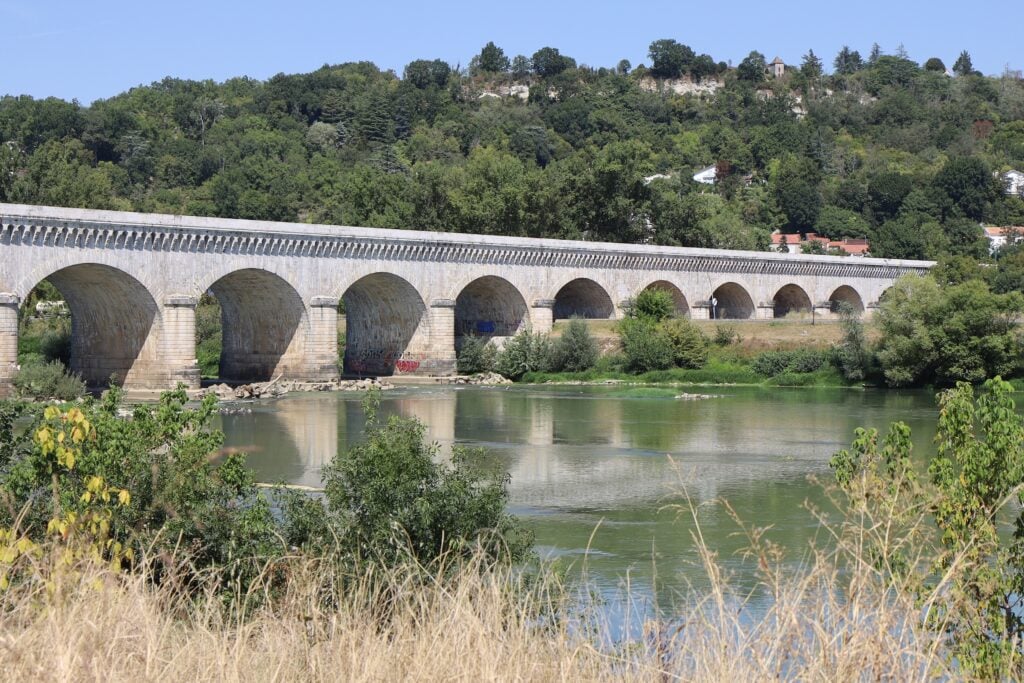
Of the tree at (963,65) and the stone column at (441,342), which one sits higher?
the tree at (963,65)

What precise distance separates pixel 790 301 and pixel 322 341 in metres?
28.9

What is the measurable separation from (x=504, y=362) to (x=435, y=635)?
40.2 m

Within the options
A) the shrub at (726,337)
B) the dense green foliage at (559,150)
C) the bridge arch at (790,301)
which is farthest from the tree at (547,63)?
the shrub at (726,337)

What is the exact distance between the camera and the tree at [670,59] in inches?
5428

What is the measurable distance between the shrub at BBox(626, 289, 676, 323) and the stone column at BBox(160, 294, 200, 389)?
58.5 feet

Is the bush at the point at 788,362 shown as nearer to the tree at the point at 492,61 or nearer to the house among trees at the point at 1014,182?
the house among trees at the point at 1014,182

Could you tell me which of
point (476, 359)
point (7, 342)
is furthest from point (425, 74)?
point (7, 342)

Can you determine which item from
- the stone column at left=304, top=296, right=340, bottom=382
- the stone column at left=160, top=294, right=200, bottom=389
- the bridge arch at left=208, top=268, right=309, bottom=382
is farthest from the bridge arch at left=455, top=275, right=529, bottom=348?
the stone column at left=160, top=294, right=200, bottom=389

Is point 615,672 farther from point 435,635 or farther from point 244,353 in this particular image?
point 244,353

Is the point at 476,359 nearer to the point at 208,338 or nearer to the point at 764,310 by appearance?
the point at 208,338

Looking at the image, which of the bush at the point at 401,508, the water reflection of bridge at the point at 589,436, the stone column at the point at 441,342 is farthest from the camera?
the stone column at the point at 441,342

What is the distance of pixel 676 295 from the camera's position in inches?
2251

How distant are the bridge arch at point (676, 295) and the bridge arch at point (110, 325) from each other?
23.2 m

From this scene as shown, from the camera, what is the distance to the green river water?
1630 cm
